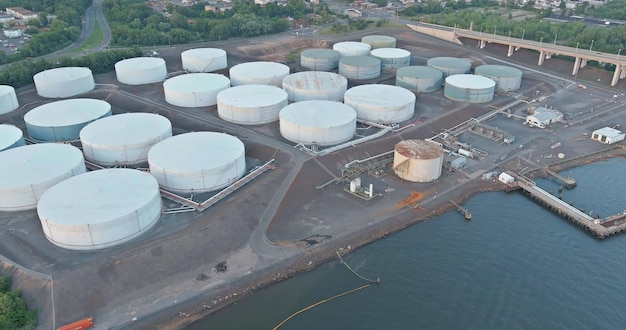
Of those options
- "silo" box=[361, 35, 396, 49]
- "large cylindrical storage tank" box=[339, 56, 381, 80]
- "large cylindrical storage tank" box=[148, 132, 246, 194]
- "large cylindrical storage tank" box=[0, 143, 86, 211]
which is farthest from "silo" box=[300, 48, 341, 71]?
"large cylindrical storage tank" box=[0, 143, 86, 211]

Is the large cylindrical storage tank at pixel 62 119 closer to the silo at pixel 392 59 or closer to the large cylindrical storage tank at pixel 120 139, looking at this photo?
the large cylindrical storage tank at pixel 120 139

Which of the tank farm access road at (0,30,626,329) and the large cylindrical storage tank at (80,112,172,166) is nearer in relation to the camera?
the tank farm access road at (0,30,626,329)

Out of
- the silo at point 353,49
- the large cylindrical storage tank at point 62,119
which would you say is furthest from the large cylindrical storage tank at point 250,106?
the silo at point 353,49

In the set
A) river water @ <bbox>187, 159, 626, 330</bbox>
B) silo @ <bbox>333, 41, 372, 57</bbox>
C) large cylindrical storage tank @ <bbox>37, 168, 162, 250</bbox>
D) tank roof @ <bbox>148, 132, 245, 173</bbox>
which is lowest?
river water @ <bbox>187, 159, 626, 330</bbox>

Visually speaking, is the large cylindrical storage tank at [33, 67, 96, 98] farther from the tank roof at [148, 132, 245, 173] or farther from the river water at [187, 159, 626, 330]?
the river water at [187, 159, 626, 330]

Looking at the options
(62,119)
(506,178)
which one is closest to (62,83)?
(62,119)

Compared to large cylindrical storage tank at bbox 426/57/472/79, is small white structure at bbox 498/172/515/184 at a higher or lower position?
lower

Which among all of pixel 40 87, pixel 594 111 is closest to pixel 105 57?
pixel 40 87
